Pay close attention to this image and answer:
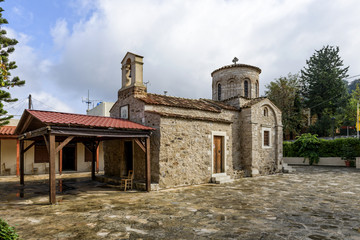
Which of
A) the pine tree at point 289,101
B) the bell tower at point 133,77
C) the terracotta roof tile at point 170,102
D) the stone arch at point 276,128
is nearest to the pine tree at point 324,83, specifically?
the pine tree at point 289,101

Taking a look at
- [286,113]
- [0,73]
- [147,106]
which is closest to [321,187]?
[147,106]

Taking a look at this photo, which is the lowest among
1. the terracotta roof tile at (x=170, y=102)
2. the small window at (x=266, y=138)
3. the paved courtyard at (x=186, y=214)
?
the paved courtyard at (x=186, y=214)

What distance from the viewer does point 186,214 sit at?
6.14 meters

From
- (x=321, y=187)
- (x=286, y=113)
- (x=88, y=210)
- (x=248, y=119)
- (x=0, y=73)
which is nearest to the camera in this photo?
(x=0, y=73)

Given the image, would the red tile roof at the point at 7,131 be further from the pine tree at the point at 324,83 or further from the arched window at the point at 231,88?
the pine tree at the point at 324,83

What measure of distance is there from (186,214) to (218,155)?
21.2 feet

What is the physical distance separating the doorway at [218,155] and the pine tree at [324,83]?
26.1 meters

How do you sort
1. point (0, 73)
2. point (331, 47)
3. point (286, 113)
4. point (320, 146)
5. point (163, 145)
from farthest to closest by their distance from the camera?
point (331, 47) → point (286, 113) → point (320, 146) → point (163, 145) → point (0, 73)

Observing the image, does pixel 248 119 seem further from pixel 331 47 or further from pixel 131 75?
pixel 331 47

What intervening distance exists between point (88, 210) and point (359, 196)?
9.20m

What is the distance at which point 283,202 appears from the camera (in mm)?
7570

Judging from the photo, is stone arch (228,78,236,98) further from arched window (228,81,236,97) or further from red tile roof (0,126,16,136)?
red tile roof (0,126,16,136)

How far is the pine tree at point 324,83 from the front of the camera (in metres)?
Result: 32.3

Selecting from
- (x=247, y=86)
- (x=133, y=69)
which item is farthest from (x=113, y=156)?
(x=247, y=86)
